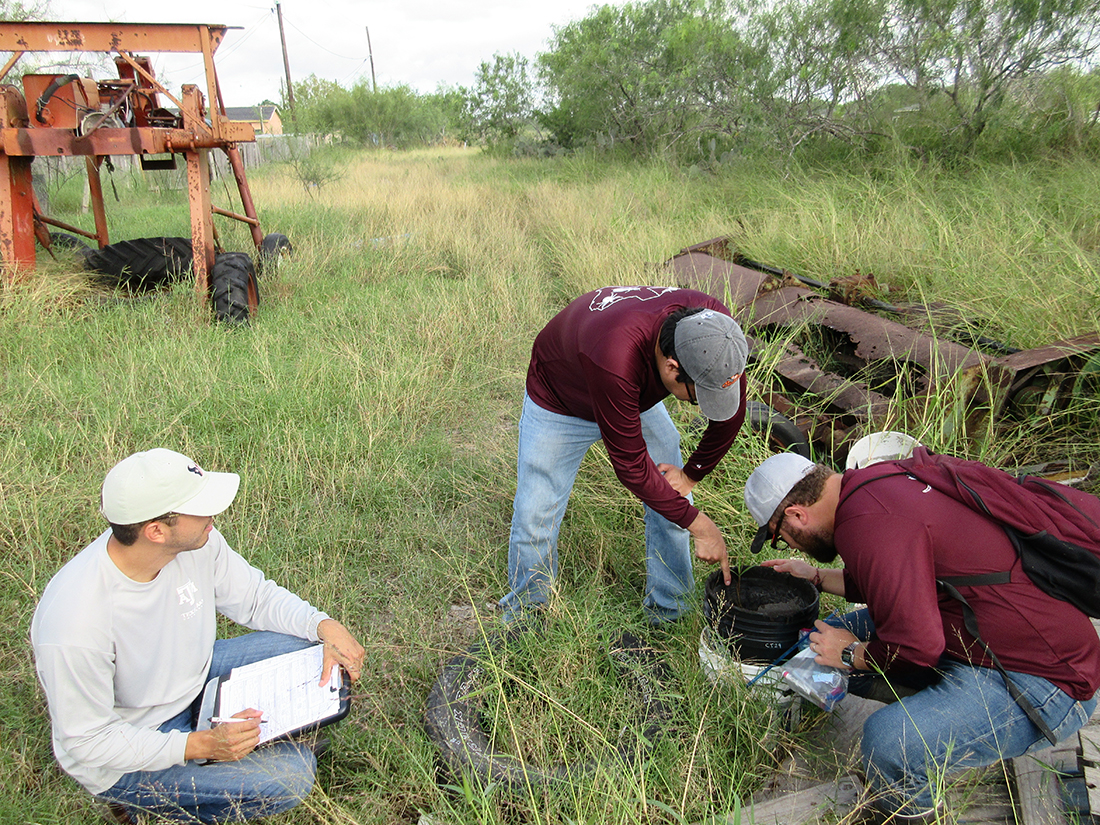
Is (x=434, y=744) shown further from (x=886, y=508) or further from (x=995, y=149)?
(x=995, y=149)

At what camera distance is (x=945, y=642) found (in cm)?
220

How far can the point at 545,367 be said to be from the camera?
9.82 ft

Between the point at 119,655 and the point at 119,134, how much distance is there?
5.72 metres

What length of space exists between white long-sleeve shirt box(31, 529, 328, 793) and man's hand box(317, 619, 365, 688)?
399mm

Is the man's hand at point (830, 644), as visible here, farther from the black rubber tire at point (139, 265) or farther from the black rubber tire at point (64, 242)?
the black rubber tire at point (64, 242)

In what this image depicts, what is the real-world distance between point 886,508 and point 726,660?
853mm

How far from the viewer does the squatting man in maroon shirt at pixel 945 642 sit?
2115 millimetres

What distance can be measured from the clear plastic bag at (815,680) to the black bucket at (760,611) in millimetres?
69

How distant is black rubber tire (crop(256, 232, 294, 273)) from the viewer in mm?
7875

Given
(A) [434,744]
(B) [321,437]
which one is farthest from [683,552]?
(B) [321,437]

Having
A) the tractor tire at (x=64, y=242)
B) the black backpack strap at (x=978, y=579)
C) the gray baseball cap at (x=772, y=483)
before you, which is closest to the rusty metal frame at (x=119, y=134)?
the tractor tire at (x=64, y=242)

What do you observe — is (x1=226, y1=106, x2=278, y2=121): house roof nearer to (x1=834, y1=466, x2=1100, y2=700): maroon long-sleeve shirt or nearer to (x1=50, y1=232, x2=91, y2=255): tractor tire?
(x1=50, y1=232, x2=91, y2=255): tractor tire

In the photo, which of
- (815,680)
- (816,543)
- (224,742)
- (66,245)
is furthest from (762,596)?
(66,245)

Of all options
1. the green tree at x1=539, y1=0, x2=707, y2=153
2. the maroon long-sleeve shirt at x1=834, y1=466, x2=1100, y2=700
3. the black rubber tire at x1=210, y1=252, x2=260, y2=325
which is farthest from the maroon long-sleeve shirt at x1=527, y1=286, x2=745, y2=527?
the green tree at x1=539, y1=0, x2=707, y2=153
